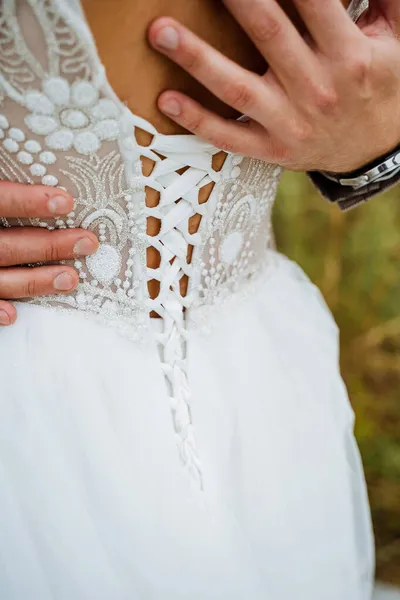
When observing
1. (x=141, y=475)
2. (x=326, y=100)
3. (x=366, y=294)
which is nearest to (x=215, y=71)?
(x=326, y=100)

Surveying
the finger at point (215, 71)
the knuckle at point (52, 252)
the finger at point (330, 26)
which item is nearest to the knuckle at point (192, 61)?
the finger at point (215, 71)

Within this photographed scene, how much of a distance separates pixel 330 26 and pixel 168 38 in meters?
0.16

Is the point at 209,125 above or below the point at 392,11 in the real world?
below

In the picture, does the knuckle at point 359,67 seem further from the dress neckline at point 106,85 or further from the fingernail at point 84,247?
the fingernail at point 84,247

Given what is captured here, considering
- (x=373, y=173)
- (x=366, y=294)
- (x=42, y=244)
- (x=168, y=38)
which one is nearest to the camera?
(x=168, y=38)

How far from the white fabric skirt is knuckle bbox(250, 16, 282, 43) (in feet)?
1.02

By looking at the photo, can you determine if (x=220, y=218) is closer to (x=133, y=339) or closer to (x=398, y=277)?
(x=133, y=339)

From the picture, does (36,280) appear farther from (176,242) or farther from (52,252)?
(176,242)

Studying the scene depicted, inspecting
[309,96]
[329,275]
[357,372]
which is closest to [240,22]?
[309,96]

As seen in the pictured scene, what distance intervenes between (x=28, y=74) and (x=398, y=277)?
157cm

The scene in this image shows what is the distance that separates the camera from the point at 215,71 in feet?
1.62

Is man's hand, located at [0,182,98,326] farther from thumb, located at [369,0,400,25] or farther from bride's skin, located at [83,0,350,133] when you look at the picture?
thumb, located at [369,0,400,25]

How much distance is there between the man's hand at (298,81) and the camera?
49 centimetres

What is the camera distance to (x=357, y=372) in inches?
75.7
